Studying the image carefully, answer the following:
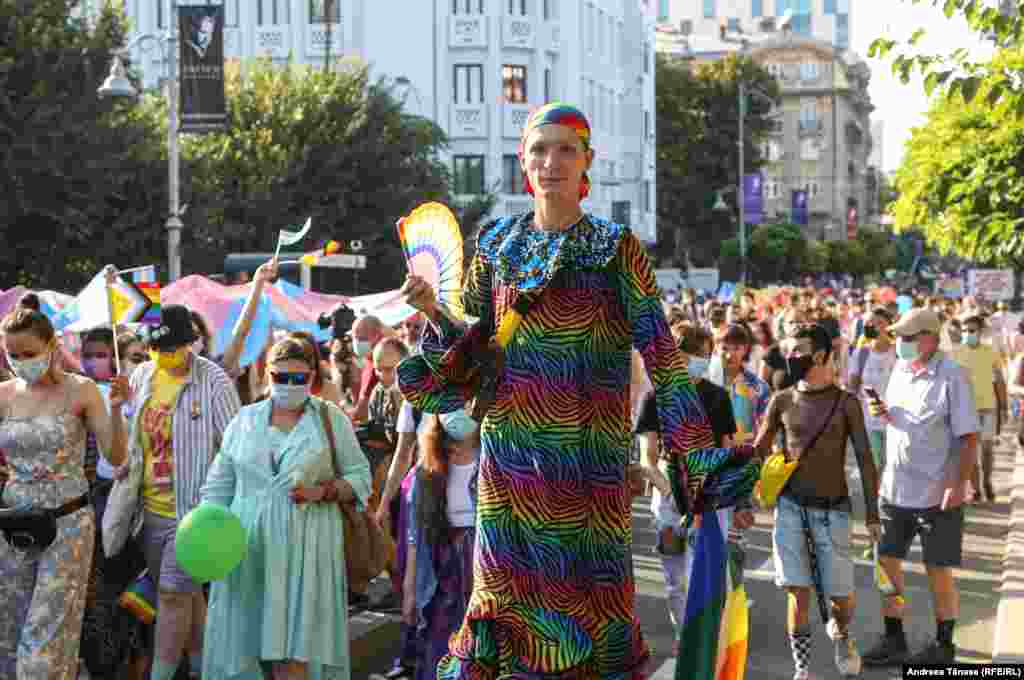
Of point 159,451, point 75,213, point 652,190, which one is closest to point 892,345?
point 159,451

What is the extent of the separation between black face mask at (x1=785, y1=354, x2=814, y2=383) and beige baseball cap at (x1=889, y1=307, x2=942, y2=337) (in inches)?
41.3

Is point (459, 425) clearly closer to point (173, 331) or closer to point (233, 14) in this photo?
point (173, 331)

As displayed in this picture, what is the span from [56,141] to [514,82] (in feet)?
108

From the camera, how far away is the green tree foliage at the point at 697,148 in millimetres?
82562

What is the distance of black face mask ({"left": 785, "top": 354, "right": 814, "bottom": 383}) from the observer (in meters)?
8.65

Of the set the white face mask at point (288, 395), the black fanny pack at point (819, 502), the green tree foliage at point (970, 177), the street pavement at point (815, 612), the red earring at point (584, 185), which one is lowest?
the street pavement at point (815, 612)

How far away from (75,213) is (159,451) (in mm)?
20085

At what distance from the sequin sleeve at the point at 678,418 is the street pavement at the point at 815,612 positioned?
478 centimetres

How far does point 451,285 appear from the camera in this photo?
5266 millimetres

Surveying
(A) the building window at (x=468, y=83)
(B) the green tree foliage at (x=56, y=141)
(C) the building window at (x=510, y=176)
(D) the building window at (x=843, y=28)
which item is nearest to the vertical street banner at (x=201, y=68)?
(B) the green tree foliage at (x=56, y=141)

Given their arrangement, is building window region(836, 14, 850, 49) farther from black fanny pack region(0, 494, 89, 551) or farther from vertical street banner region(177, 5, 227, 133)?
black fanny pack region(0, 494, 89, 551)

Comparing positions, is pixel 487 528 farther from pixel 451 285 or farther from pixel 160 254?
pixel 160 254

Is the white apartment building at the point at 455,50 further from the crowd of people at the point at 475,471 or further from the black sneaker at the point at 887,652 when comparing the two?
the black sneaker at the point at 887,652

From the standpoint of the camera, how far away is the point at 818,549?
866 cm
